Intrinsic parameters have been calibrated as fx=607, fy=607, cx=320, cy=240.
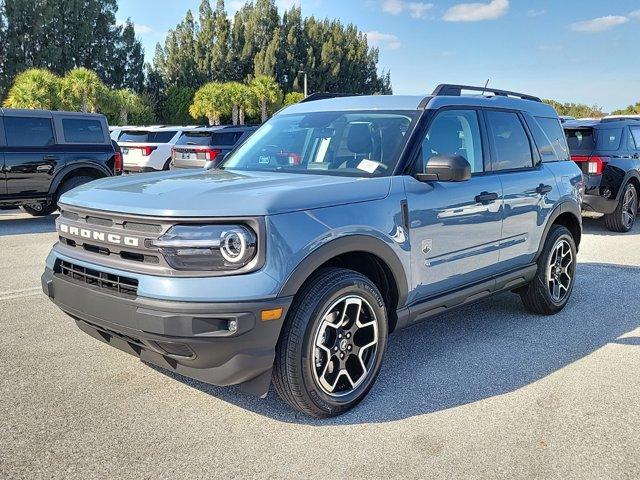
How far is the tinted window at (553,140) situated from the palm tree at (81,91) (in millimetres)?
25243

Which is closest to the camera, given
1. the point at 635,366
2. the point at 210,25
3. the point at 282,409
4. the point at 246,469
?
the point at 246,469

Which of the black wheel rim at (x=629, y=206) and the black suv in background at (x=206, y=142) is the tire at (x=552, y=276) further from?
the black suv in background at (x=206, y=142)

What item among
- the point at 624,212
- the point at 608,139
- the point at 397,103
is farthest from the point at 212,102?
the point at 397,103

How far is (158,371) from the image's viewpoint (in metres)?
3.93

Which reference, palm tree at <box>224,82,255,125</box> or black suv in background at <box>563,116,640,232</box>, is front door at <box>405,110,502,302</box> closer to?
black suv in background at <box>563,116,640,232</box>

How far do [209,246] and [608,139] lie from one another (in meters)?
8.82

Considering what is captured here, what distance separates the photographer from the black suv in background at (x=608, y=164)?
9.70 meters

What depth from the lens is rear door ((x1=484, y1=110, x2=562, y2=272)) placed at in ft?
15.0

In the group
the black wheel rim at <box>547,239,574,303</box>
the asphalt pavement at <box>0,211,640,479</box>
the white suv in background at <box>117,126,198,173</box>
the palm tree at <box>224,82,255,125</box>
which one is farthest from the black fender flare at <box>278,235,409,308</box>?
the palm tree at <box>224,82,255,125</box>

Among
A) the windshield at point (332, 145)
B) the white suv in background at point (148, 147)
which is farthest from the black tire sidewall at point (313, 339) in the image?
the white suv in background at point (148, 147)

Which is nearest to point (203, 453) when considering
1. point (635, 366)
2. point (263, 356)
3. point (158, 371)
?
point (263, 356)

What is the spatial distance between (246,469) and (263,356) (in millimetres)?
521

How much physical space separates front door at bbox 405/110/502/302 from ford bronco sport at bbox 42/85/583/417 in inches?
0.5

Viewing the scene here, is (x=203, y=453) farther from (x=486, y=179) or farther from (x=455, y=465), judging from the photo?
(x=486, y=179)
